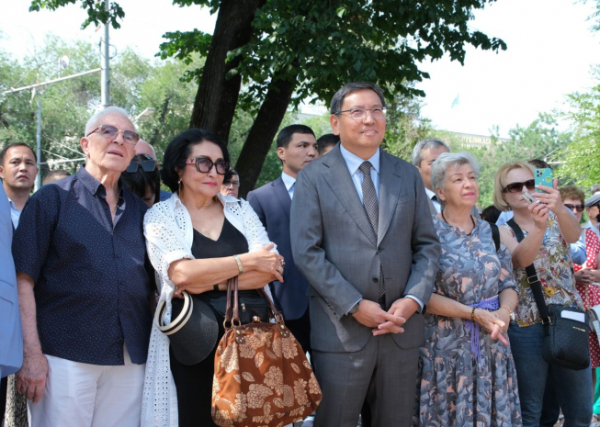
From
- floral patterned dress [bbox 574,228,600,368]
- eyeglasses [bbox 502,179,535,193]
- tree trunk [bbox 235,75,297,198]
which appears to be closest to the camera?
eyeglasses [bbox 502,179,535,193]

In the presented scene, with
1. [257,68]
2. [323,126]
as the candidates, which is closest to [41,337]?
[257,68]

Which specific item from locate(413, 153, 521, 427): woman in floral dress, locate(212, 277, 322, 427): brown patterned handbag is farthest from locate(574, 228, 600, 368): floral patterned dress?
locate(212, 277, 322, 427): brown patterned handbag

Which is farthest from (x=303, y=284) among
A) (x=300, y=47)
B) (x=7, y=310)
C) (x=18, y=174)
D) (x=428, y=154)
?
(x=300, y=47)

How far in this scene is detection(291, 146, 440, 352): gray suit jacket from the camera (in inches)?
125

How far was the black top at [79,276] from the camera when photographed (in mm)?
2781

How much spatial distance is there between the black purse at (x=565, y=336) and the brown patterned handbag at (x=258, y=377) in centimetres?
180

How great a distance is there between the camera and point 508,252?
3.87 meters

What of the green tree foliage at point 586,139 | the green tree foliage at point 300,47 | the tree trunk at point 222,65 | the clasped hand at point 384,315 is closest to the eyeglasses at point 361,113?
the clasped hand at point 384,315

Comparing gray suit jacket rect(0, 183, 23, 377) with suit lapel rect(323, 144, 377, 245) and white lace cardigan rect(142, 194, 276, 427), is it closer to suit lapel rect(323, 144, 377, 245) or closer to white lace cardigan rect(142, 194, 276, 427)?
white lace cardigan rect(142, 194, 276, 427)

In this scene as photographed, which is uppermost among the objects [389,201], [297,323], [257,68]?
[257,68]

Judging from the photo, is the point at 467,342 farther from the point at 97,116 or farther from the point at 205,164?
the point at 97,116

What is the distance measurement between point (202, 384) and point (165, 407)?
0.69ft

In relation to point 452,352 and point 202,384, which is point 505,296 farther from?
point 202,384

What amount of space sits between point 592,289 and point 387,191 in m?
3.02
